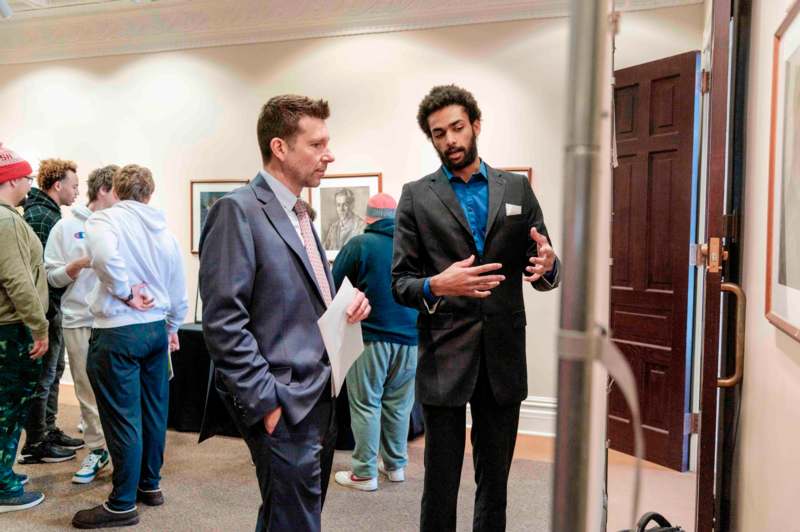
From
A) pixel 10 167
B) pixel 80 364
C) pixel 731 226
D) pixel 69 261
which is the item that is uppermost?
pixel 10 167

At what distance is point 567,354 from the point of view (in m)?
0.46

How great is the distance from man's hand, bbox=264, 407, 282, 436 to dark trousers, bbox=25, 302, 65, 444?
2.79 meters

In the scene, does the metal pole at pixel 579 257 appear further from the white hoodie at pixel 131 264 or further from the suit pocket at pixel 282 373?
the white hoodie at pixel 131 264

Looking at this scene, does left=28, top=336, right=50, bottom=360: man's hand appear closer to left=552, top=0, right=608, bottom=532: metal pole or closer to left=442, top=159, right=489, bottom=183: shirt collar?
left=442, top=159, right=489, bottom=183: shirt collar

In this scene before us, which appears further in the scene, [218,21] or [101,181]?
[218,21]

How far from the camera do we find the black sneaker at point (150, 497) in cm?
Result: 334

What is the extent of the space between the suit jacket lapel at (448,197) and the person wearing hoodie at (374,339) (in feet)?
5.18

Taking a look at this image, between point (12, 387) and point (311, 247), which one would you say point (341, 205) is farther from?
point (311, 247)

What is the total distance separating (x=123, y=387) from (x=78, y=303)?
105 centimetres

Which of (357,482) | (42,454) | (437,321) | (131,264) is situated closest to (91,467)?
(42,454)

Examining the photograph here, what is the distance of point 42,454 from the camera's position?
3.98 m

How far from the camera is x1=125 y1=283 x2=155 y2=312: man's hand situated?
121 inches

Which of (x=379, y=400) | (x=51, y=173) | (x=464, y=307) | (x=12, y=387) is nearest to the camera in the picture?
(x=464, y=307)

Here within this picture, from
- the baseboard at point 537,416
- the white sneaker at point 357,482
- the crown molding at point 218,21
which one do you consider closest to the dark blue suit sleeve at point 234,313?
the white sneaker at point 357,482
